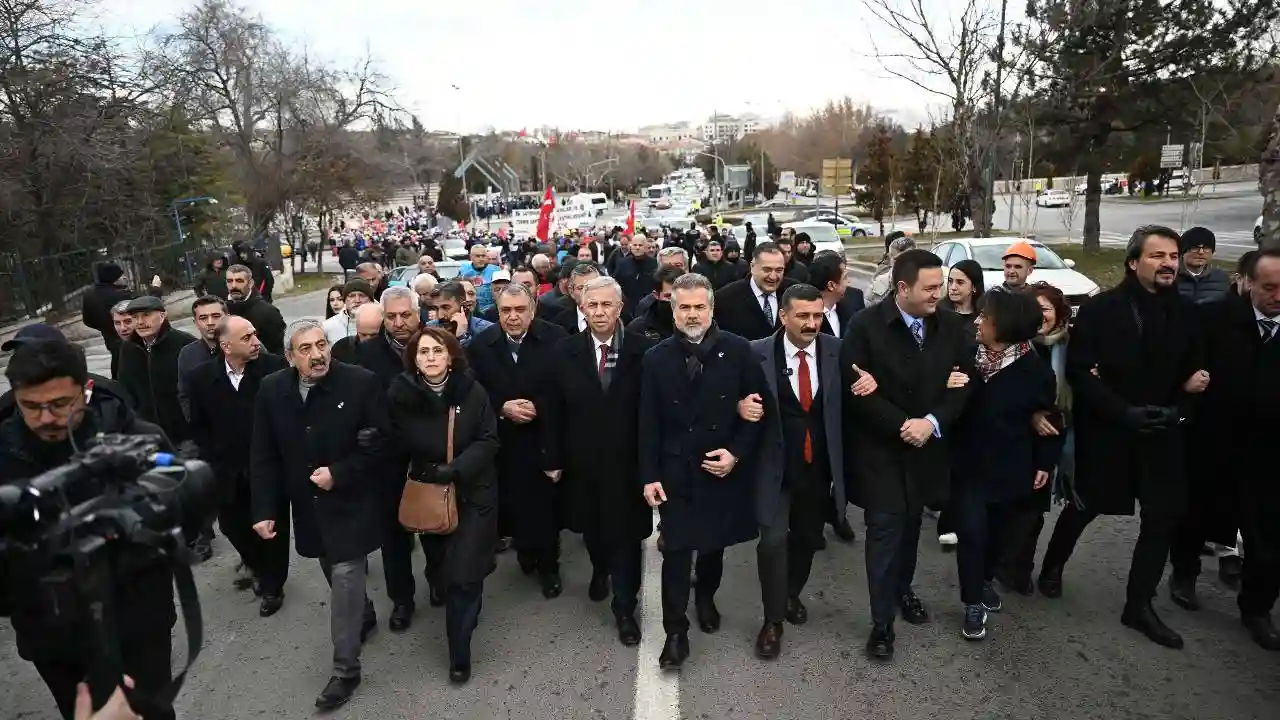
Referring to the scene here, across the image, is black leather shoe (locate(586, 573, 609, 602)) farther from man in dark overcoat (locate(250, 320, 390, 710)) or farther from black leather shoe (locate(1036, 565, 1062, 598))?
black leather shoe (locate(1036, 565, 1062, 598))

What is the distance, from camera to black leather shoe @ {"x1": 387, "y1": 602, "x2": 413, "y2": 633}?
181 inches

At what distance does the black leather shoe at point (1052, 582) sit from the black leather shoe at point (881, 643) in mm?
1264

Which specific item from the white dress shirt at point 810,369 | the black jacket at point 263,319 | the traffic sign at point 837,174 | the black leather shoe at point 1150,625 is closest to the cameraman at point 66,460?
the white dress shirt at point 810,369

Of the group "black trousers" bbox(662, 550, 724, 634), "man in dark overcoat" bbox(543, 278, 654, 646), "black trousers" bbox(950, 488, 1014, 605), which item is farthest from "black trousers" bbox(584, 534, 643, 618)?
"black trousers" bbox(950, 488, 1014, 605)

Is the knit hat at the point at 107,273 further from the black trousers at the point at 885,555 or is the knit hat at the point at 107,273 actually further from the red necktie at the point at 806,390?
the black trousers at the point at 885,555

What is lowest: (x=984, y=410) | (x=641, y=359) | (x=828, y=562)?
(x=828, y=562)

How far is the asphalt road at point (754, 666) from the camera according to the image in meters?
3.73

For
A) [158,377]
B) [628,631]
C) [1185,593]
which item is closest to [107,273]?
[158,377]

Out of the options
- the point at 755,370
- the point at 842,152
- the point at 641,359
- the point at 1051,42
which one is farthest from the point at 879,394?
the point at 842,152

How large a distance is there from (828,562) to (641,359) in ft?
6.76

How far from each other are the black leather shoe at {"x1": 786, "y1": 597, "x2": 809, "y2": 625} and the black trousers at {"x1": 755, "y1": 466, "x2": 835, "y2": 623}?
4cm

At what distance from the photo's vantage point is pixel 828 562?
5.35 metres

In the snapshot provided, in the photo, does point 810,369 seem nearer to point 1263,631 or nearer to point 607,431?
point 607,431

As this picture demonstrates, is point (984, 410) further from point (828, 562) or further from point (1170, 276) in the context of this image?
point (828, 562)
